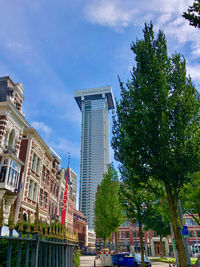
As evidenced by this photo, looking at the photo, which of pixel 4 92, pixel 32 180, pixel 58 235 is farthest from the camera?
pixel 32 180

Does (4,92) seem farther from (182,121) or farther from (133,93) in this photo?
(182,121)

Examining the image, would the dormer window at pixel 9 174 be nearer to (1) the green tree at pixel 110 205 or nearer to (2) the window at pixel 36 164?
(2) the window at pixel 36 164

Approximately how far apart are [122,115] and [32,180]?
62.3ft

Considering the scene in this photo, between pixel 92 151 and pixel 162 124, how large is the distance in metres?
173

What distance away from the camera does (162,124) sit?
33.2ft

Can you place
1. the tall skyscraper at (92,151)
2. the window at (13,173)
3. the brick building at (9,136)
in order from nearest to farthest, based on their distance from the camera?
the brick building at (9,136) < the window at (13,173) < the tall skyscraper at (92,151)

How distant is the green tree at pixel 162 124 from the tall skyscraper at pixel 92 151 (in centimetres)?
16888

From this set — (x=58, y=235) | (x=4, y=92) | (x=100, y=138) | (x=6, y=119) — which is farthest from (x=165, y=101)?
(x=100, y=138)

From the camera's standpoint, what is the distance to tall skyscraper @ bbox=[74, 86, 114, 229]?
182 m

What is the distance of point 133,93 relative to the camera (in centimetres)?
1183

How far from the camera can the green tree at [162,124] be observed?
9.91m

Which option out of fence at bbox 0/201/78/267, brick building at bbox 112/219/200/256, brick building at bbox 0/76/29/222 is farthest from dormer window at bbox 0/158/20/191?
brick building at bbox 112/219/200/256

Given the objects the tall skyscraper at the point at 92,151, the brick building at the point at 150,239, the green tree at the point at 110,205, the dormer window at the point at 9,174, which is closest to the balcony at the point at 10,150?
the dormer window at the point at 9,174

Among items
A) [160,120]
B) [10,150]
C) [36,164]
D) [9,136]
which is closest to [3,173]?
[10,150]
